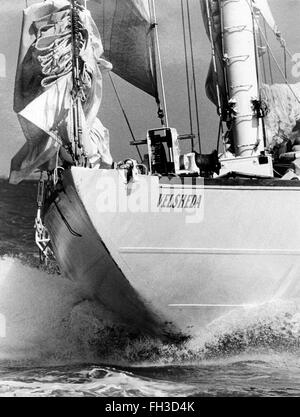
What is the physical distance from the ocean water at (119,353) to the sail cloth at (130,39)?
505 cm

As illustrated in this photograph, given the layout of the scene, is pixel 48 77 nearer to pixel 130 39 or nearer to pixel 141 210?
pixel 141 210

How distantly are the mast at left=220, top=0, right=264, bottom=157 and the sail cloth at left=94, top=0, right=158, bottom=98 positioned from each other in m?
1.82

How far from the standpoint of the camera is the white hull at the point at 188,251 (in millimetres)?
12930

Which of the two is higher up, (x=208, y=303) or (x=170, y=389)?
(x=208, y=303)

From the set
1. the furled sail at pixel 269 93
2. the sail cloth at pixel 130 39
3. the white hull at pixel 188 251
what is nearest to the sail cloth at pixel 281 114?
the furled sail at pixel 269 93

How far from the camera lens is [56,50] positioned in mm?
13469

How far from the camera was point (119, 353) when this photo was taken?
573 inches

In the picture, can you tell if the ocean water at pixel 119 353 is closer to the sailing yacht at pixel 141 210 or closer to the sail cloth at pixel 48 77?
the sailing yacht at pixel 141 210

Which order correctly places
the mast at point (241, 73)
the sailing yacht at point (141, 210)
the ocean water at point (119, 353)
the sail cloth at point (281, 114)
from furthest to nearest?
the sail cloth at point (281, 114)
the mast at point (241, 73)
the sailing yacht at point (141, 210)
the ocean water at point (119, 353)

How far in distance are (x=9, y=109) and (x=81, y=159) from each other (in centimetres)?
822

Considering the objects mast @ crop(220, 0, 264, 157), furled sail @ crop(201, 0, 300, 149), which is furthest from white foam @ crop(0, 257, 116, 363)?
furled sail @ crop(201, 0, 300, 149)

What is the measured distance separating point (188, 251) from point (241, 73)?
523 cm
